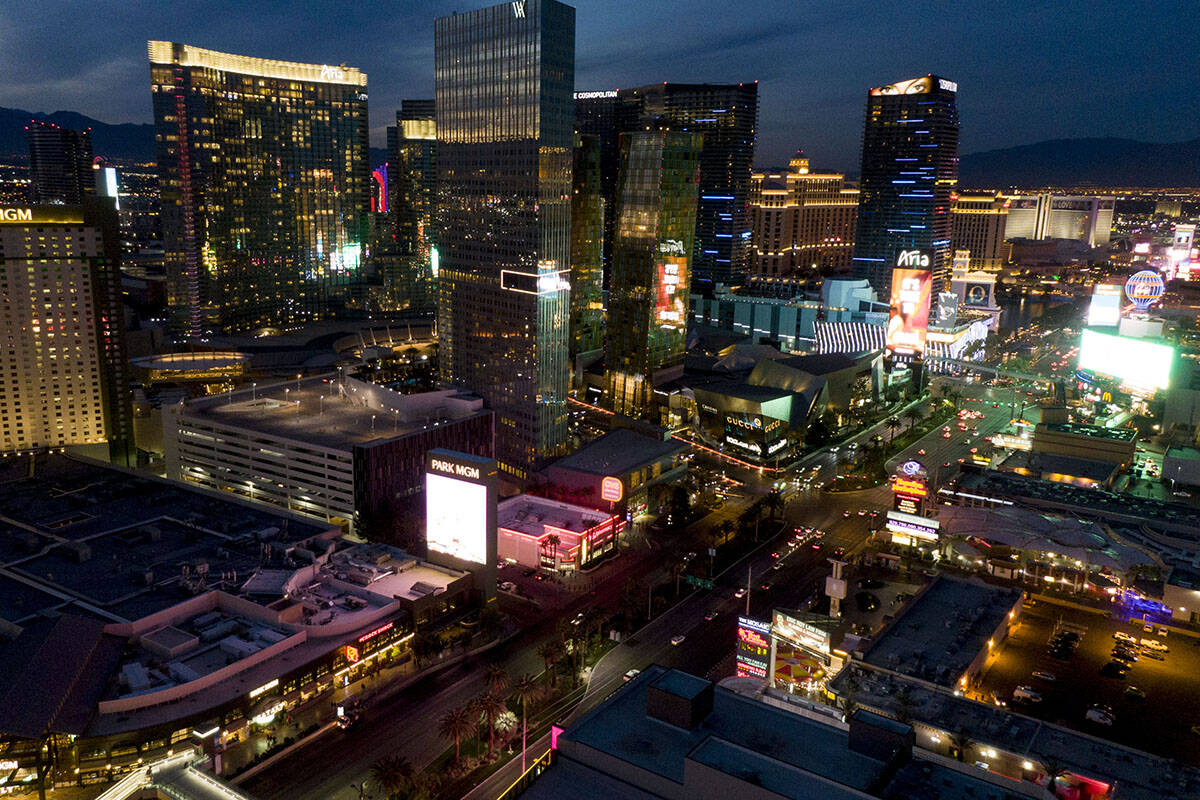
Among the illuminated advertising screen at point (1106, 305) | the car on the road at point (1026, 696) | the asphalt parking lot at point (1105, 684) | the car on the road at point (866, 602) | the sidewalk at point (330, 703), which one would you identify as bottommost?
the sidewalk at point (330, 703)

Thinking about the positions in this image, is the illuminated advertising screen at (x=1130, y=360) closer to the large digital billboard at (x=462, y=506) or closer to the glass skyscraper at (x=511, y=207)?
the glass skyscraper at (x=511, y=207)

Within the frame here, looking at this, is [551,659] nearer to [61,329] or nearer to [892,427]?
[61,329]

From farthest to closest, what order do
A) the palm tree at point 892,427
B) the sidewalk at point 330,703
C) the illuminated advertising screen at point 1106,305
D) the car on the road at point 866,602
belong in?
the illuminated advertising screen at point 1106,305, the palm tree at point 892,427, the car on the road at point 866,602, the sidewalk at point 330,703

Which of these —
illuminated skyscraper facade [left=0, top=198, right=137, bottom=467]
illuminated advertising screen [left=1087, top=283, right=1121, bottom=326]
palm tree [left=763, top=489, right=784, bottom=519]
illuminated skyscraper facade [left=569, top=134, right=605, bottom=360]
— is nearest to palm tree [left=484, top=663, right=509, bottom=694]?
palm tree [left=763, top=489, right=784, bottom=519]

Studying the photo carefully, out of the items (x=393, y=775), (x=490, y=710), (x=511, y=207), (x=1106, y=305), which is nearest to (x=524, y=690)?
(x=490, y=710)

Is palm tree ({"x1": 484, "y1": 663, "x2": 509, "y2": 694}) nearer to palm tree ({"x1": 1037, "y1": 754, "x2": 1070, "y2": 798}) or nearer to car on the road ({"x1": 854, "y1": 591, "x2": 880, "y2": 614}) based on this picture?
car on the road ({"x1": 854, "y1": 591, "x2": 880, "y2": 614})

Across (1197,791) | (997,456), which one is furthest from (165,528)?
(997,456)

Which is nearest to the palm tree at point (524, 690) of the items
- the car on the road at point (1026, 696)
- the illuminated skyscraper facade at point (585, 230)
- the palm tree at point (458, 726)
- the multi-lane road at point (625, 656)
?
the multi-lane road at point (625, 656)
